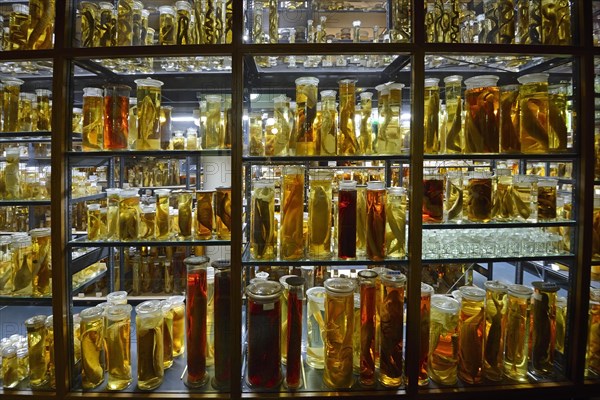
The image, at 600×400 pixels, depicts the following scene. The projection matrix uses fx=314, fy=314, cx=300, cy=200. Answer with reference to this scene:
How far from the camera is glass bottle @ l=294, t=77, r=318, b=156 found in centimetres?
152

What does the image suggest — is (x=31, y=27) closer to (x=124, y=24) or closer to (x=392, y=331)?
(x=124, y=24)

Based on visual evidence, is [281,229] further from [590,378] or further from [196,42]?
[590,378]

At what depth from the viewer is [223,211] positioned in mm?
1515

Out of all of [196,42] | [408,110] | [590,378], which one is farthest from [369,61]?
[590,378]

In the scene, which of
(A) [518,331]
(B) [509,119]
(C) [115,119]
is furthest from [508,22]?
(C) [115,119]

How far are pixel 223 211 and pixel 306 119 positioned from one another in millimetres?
599

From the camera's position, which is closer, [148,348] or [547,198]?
[148,348]

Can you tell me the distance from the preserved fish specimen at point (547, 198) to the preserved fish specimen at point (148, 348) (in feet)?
6.45

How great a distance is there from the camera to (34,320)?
→ 152cm

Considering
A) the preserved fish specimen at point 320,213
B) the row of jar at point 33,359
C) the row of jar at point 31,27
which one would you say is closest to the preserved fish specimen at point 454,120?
the preserved fish specimen at point 320,213

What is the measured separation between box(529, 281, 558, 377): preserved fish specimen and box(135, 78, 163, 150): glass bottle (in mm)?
2075

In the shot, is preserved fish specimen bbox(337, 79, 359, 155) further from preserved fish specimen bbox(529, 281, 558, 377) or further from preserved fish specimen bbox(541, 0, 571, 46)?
preserved fish specimen bbox(529, 281, 558, 377)

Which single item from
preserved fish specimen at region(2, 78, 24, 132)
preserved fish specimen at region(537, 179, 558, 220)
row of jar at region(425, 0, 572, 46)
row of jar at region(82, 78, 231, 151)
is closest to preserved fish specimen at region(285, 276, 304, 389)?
row of jar at region(82, 78, 231, 151)

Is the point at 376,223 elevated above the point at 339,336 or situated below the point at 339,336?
above
